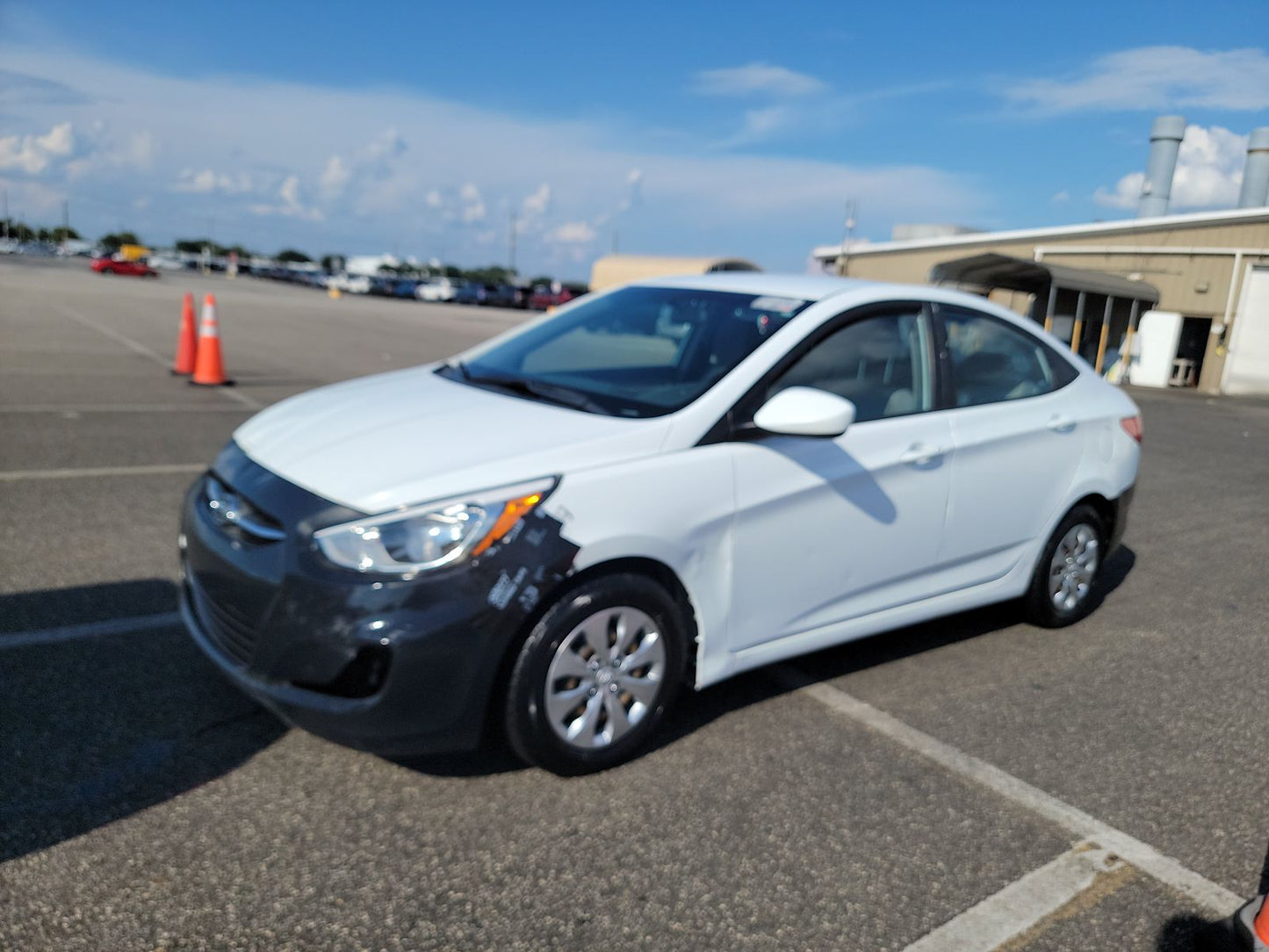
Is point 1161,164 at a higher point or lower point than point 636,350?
higher

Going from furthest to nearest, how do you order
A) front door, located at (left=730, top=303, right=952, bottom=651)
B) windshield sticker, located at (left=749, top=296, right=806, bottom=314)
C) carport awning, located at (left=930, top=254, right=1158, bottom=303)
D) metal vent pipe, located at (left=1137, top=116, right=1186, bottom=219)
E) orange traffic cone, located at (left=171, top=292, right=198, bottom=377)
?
metal vent pipe, located at (left=1137, top=116, right=1186, bottom=219) → carport awning, located at (left=930, top=254, right=1158, bottom=303) → orange traffic cone, located at (left=171, top=292, right=198, bottom=377) → windshield sticker, located at (left=749, top=296, right=806, bottom=314) → front door, located at (left=730, top=303, right=952, bottom=651)

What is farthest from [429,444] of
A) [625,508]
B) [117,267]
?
[117,267]

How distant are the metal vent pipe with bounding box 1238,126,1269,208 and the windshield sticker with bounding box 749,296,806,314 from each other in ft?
102

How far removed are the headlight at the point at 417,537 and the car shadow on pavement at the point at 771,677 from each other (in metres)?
0.64

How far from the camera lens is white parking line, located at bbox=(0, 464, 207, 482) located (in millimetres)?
6711

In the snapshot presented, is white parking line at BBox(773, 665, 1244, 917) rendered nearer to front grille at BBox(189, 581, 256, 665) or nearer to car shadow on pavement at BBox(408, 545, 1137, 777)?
car shadow on pavement at BBox(408, 545, 1137, 777)

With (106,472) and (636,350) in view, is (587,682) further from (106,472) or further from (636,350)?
(106,472)

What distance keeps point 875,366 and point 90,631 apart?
328 cm

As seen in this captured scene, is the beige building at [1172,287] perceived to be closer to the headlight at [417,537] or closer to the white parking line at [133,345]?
the white parking line at [133,345]

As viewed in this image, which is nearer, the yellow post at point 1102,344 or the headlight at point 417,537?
the headlight at point 417,537

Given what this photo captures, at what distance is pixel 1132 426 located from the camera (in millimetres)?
5188

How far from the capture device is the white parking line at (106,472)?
671 centimetres

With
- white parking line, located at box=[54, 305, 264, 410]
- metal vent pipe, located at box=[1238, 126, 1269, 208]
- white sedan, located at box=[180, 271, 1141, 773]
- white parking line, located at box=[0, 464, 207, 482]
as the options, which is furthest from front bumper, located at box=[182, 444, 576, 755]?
metal vent pipe, located at box=[1238, 126, 1269, 208]

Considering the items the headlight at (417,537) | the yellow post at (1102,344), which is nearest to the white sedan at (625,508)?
the headlight at (417,537)
